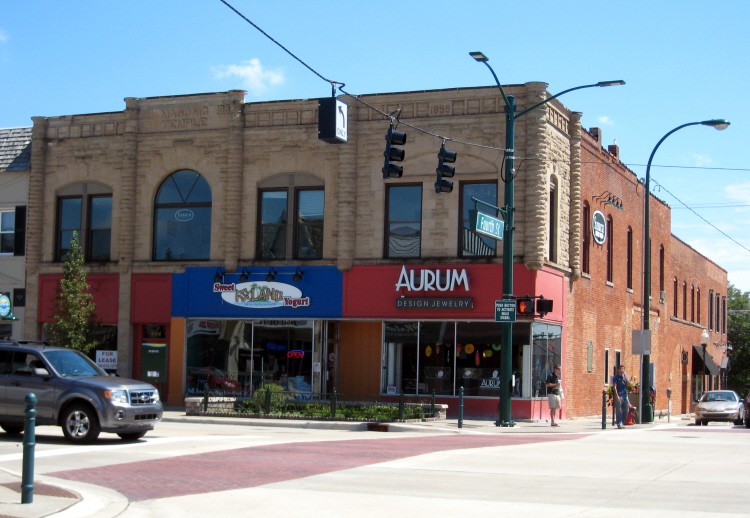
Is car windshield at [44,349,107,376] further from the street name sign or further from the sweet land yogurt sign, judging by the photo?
the sweet land yogurt sign

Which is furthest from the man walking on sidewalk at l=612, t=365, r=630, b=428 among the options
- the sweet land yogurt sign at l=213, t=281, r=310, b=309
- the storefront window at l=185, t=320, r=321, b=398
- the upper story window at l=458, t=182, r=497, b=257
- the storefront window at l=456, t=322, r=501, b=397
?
the sweet land yogurt sign at l=213, t=281, r=310, b=309

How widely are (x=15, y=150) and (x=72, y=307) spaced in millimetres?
7589

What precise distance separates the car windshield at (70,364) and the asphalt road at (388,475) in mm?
1319

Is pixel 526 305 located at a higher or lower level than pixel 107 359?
higher

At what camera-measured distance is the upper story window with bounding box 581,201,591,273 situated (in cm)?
3600

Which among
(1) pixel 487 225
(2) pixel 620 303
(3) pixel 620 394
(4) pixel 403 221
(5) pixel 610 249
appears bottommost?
(3) pixel 620 394

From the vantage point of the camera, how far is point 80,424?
18516mm

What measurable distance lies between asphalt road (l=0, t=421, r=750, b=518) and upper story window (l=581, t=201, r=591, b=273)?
1427cm

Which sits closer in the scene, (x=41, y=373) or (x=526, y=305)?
(x=41, y=373)

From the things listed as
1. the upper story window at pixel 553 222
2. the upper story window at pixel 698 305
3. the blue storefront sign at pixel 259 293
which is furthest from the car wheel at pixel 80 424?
the upper story window at pixel 698 305

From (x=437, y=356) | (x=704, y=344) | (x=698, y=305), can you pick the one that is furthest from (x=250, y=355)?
(x=698, y=305)

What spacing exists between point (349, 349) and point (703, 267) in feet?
110

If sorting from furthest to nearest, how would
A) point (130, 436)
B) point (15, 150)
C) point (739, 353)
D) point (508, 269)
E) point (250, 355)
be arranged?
1. point (739, 353)
2. point (15, 150)
3. point (250, 355)
4. point (508, 269)
5. point (130, 436)

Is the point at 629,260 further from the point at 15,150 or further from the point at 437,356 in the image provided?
the point at 15,150
